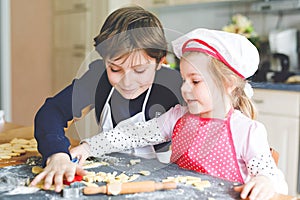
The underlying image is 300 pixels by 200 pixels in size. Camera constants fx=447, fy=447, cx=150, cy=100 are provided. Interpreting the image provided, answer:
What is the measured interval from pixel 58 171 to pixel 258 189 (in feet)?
1.25

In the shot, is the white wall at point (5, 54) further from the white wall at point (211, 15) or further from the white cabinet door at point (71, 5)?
the white wall at point (211, 15)

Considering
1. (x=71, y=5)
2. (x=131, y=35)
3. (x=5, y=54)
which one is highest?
(x=71, y=5)

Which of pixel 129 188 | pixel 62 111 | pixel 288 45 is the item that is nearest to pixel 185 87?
pixel 129 188

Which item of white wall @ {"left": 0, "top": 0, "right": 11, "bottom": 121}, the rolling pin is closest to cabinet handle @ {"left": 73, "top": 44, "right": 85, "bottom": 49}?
white wall @ {"left": 0, "top": 0, "right": 11, "bottom": 121}

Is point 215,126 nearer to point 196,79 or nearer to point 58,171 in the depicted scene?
point 196,79

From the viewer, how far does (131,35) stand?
902mm

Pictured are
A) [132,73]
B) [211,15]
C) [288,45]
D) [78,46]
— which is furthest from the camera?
[78,46]

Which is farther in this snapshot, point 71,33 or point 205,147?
point 71,33

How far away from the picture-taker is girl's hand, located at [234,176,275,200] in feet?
2.61

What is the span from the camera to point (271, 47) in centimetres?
271

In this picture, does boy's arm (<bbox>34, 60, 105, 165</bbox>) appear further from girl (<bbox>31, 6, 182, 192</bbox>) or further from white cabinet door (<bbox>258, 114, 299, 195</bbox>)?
white cabinet door (<bbox>258, 114, 299, 195</bbox>)

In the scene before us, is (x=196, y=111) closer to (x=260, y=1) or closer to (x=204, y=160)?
(x=204, y=160)

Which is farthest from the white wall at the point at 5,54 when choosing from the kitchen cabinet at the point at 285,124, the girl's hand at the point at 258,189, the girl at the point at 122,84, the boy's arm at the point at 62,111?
the girl's hand at the point at 258,189

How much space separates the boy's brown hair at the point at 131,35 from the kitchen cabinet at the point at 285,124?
1.57 meters
